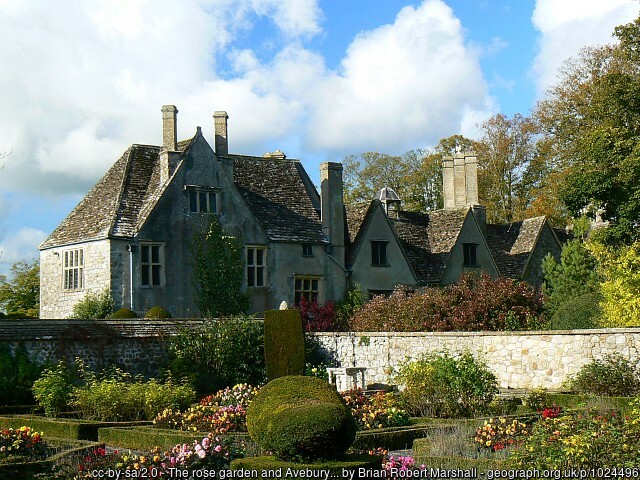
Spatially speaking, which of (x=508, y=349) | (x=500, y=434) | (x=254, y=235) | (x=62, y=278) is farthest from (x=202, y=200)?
(x=500, y=434)

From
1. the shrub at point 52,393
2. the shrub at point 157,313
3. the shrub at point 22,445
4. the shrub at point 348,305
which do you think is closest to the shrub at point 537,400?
the shrub at point 22,445

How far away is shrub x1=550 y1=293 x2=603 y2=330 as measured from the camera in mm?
30641

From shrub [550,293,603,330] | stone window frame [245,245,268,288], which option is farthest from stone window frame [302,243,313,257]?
shrub [550,293,603,330]

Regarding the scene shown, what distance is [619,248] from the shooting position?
109ft

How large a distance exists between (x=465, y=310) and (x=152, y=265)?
40.7 feet

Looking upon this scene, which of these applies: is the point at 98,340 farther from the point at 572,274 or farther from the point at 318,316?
the point at 572,274

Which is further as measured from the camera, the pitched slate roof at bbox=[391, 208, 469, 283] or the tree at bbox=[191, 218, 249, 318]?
the pitched slate roof at bbox=[391, 208, 469, 283]

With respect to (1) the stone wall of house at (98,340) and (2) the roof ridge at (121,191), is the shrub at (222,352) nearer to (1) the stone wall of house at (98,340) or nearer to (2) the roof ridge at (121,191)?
(1) the stone wall of house at (98,340)

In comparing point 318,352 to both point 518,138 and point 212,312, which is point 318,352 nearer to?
point 212,312

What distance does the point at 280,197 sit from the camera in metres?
44.1

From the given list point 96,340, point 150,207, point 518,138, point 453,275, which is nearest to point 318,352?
point 96,340

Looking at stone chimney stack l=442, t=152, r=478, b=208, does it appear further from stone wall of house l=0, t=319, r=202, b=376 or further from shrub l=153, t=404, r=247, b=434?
shrub l=153, t=404, r=247, b=434

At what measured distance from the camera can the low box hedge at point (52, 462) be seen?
14836 mm

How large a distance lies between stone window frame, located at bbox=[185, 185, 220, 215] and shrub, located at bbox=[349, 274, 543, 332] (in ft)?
28.4
